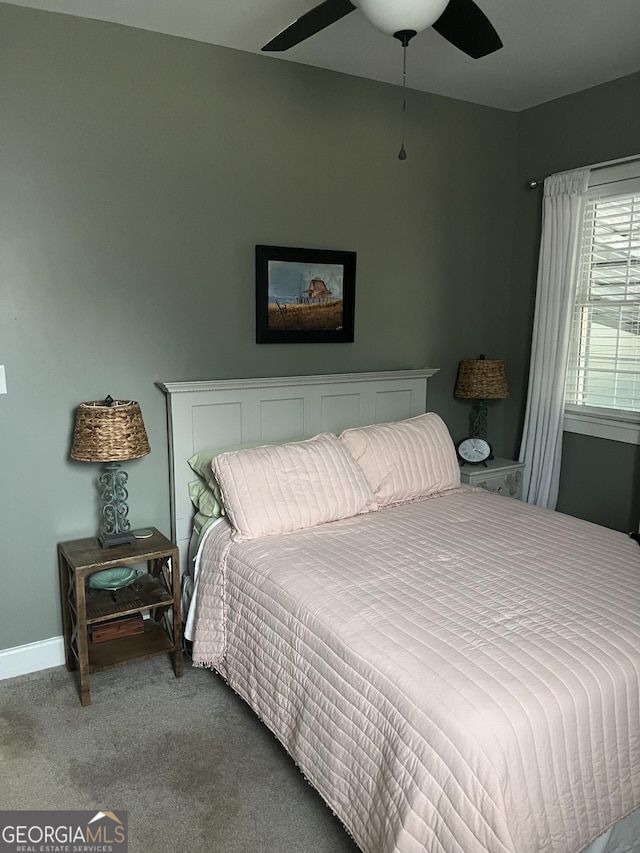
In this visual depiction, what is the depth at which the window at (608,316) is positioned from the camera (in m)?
3.28

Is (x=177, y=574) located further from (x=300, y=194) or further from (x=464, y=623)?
(x=300, y=194)

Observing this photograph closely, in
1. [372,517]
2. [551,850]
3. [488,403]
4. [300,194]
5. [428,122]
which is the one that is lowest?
[551,850]

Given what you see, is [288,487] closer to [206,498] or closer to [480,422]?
[206,498]

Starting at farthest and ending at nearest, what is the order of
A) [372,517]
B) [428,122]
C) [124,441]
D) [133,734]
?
[428,122], [372,517], [124,441], [133,734]

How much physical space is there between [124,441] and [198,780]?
1.25 meters

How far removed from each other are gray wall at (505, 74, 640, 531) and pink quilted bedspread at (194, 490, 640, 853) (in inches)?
36.4

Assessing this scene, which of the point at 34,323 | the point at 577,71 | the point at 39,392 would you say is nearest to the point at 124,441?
the point at 39,392

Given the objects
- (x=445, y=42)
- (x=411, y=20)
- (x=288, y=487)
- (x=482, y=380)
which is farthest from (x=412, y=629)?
(x=445, y=42)

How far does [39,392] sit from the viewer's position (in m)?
2.65

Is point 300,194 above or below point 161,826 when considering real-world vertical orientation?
above

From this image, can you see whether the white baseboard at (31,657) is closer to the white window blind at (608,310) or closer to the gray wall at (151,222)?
the gray wall at (151,222)

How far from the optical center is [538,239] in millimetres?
3793

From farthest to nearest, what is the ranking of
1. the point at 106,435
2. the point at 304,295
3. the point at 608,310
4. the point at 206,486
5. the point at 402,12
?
1. the point at 608,310
2. the point at 304,295
3. the point at 206,486
4. the point at 106,435
5. the point at 402,12

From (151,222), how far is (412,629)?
204 centimetres
